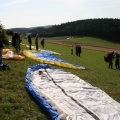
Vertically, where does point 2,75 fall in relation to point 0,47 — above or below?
below

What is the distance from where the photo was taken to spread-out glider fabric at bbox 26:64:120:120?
307 inches

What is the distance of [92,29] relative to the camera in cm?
12938

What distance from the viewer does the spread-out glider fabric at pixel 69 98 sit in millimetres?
7785

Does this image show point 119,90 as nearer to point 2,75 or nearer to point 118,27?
point 2,75

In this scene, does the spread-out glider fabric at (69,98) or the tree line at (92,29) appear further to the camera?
the tree line at (92,29)

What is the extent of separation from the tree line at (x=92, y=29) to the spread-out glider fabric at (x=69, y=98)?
107m

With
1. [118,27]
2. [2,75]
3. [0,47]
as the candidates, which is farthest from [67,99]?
[118,27]

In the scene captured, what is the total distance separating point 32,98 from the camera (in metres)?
9.73

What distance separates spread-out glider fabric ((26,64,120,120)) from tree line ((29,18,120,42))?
4222 inches

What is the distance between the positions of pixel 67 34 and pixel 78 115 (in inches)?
5418

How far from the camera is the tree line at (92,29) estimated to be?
122 m

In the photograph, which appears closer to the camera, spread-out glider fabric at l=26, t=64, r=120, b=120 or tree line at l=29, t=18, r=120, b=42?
spread-out glider fabric at l=26, t=64, r=120, b=120

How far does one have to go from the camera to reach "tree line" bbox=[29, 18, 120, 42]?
122m

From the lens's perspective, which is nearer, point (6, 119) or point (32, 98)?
point (6, 119)
